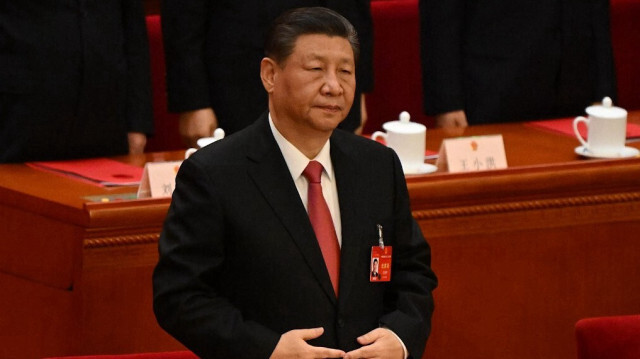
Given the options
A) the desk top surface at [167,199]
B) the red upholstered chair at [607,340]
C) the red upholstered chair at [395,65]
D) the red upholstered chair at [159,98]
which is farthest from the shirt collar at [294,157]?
the red upholstered chair at [395,65]

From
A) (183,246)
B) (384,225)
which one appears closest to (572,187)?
(384,225)

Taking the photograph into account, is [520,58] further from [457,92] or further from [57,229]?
[57,229]

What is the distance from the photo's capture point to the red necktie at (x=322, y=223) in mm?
1853

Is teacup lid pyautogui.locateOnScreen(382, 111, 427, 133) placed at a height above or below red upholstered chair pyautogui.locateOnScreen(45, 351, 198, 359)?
above

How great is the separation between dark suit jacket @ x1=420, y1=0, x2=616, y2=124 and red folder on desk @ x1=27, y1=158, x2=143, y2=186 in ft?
3.34

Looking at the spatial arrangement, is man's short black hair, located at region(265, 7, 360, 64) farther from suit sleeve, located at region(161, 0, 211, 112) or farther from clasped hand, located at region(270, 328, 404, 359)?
suit sleeve, located at region(161, 0, 211, 112)

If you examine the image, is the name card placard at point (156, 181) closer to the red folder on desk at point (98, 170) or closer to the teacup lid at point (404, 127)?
the red folder on desk at point (98, 170)

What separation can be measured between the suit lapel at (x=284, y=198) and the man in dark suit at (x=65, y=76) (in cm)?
130

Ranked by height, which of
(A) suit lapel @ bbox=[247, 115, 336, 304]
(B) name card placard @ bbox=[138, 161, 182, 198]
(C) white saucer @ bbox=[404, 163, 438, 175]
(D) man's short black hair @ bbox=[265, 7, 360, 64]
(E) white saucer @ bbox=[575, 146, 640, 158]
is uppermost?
(D) man's short black hair @ bbox=[265, 7, 360, 64]

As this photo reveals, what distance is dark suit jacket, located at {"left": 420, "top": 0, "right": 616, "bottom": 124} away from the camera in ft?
12.0

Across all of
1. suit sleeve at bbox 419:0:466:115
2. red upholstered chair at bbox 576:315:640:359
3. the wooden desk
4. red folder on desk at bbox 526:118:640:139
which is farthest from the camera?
suit sleeve at bbox 419:0:466:115

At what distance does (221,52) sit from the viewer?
10.6ft

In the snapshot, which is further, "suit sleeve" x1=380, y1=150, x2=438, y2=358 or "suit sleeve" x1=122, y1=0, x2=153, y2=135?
"suit sleeve" x1=122, y1=0, x2=153, y2=135

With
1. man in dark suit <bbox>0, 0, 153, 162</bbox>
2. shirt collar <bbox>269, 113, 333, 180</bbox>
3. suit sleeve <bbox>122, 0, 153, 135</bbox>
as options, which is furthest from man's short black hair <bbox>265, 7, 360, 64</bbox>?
suit sleeve <bbox>122, 0, 153, 135</bbox>
